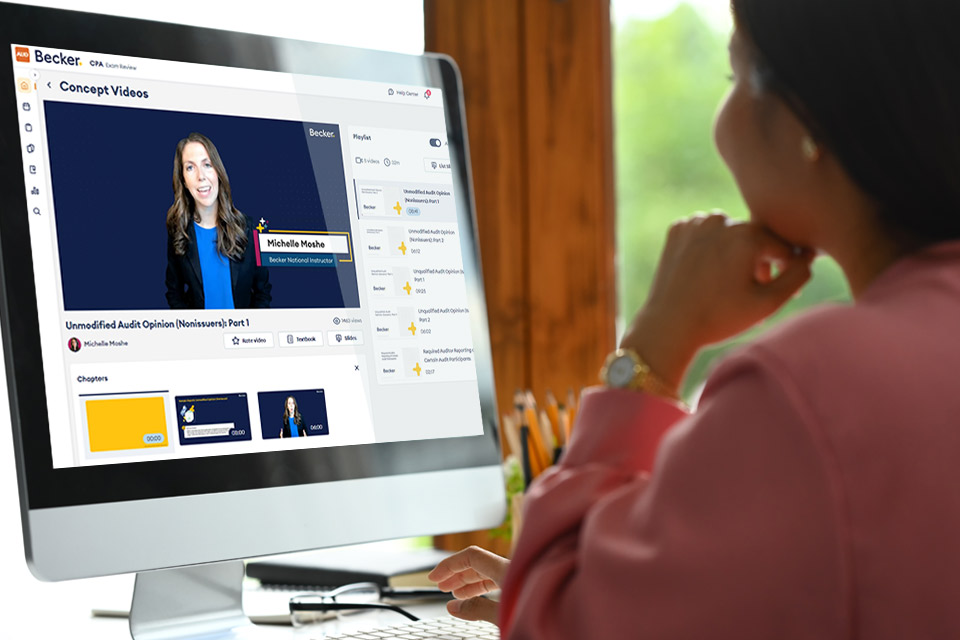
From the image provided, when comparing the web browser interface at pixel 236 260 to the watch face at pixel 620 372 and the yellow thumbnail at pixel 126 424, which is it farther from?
the watch face at pixel 620 372

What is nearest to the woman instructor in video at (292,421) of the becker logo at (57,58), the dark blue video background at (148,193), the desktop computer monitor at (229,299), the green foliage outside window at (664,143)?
the desktop computer monitor at (229,299)

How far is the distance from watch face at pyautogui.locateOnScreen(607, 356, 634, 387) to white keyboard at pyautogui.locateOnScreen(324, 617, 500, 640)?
36cm

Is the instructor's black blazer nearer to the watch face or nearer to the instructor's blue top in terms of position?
the instructor's blue top

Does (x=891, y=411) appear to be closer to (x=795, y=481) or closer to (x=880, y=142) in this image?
(x=795, y=481)

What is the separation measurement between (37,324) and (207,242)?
18 centimetres

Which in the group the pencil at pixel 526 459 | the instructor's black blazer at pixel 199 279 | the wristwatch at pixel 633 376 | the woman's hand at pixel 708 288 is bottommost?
the pencil at pixel 526 459

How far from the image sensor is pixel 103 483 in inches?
35.4

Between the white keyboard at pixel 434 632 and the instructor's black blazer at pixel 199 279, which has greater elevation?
the instructor's black blazer at pixel 199 279

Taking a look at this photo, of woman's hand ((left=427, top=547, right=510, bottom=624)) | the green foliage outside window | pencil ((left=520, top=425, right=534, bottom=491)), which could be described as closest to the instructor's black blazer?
woman's hand ((left=427, top=547, right=510, bottom=624))

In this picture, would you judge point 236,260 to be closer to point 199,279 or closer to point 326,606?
point 199,279

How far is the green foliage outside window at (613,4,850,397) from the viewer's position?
2.47 m

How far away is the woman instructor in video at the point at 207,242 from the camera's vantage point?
981 millimetres

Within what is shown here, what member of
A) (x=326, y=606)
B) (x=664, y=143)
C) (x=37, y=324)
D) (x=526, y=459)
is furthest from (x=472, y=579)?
(x=664, y=143)

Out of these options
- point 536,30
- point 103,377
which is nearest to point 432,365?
point 103,377
